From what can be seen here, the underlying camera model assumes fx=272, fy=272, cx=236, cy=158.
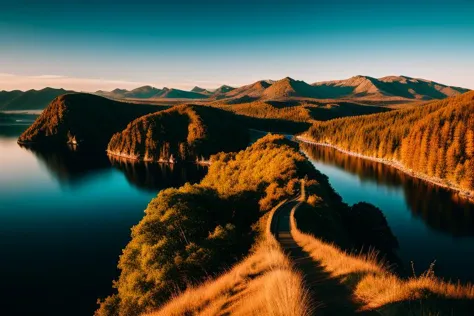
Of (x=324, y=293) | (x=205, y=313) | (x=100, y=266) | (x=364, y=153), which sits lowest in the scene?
(x=100, y=266)

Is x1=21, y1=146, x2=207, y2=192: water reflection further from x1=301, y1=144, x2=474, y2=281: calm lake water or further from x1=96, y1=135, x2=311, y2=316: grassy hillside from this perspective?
x1=96, y1=135, x2=311, y2=316: grassy hillside

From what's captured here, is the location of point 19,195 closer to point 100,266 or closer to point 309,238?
point 100,266

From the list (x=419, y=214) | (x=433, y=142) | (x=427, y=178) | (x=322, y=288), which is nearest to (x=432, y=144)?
(x=433, y=142)

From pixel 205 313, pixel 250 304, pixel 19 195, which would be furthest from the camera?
pixel 19 195

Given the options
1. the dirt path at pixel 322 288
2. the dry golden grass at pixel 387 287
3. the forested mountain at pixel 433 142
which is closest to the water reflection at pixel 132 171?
the forested mountain at pixel 433 142

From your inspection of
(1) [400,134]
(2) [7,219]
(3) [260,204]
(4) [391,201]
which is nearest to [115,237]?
(2) [7,219]

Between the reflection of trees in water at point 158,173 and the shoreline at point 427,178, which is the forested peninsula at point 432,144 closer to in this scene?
the shoreline at point 427,178
